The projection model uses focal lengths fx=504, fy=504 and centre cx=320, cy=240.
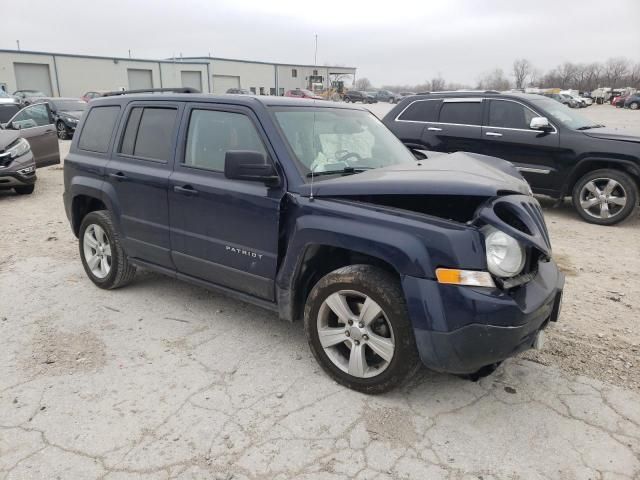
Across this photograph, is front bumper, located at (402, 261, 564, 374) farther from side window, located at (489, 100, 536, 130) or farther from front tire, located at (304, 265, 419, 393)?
side window, located at (489, 100, 536, 130)

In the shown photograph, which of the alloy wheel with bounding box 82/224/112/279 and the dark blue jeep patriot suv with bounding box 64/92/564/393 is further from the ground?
the dark blue jeep patriot suv with bounding box 64/92/564/393

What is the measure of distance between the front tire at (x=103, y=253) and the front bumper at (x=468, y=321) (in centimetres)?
297

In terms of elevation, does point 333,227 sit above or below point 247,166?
below

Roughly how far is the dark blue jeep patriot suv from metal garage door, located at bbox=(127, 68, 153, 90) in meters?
51.0

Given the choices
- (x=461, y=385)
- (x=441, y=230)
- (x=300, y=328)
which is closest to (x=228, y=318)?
(x=300, y=328)

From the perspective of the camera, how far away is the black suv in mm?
6996

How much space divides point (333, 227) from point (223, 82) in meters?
62.6

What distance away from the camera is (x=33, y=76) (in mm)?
43562

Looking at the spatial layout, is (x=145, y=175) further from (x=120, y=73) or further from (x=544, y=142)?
(x=120, y=73)

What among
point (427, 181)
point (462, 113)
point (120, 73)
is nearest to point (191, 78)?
point (120, 73)

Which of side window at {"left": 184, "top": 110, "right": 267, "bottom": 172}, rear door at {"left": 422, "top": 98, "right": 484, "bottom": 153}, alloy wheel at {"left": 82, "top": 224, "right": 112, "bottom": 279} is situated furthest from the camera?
rear door at {"left": 422, "top": 98, "right": 484, "bottom": 153}

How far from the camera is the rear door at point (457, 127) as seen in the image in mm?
8062

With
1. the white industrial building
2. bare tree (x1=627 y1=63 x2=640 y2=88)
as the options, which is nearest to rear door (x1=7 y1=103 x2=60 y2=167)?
the white industrial building

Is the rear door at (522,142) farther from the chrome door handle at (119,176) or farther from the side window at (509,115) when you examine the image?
the chrome door handle at (119,176)
